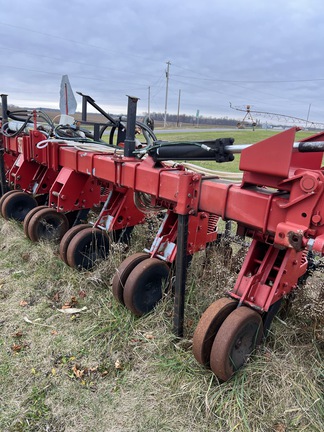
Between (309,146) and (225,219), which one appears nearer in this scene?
(309,146)

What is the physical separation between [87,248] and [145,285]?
42.9 inches

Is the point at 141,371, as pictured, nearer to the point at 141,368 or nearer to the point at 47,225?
the point at 141,368

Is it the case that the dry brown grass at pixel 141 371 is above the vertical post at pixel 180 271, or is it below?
below

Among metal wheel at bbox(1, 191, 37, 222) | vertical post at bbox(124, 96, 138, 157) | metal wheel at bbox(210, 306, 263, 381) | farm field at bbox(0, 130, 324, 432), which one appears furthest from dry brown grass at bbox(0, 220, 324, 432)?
metal wheel at bbox(1, 191, 37, 222)

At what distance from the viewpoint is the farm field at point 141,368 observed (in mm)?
2229

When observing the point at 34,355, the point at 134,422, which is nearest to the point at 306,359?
the point at 134,422

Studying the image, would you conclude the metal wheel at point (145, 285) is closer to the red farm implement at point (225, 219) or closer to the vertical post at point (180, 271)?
the red farm implement at point (225, 219)

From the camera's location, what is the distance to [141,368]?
265 centimetres

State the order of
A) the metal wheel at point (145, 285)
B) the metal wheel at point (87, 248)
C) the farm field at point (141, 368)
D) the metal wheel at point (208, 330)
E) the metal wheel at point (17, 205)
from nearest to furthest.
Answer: the farm field at point (141, 368), the metal wheel at point (208, 330), the metal wheel at point (145, 285), the metal wheel at point (87, 248), the metal wheel at point (17, 205)

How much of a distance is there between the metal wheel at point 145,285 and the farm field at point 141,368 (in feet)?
0.31

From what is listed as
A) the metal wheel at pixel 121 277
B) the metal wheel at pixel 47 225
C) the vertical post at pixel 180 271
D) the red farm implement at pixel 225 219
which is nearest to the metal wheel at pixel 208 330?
the red farm implement at pixel 225 219

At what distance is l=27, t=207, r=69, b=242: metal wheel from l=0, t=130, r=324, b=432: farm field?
956mm

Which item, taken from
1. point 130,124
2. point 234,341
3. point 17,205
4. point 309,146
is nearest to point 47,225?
point 17,205

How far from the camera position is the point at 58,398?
2.41m
